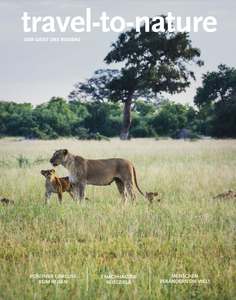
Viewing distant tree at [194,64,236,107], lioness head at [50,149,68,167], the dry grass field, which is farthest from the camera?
distant tree at [194,64,236,107]

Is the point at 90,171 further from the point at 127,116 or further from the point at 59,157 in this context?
the point at 127,116

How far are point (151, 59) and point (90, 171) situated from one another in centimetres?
2318

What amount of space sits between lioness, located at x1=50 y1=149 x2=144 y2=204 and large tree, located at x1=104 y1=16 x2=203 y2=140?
68.2 ft

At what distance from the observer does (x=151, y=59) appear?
27.2 metres

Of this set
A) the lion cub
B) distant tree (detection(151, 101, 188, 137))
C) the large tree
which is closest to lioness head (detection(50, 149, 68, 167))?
the lion cub

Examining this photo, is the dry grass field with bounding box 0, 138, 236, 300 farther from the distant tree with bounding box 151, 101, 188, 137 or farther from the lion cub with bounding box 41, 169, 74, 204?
the distant tree with bounding box 151, 101, 188, 137

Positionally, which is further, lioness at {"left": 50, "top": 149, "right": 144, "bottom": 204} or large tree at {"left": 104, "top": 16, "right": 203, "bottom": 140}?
large tree at {"left": 104, "top": 16, "right": 203, "bottom": 140}

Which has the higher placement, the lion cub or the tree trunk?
the tree trunk

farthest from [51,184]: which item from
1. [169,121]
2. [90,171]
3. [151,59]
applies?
[169,121]

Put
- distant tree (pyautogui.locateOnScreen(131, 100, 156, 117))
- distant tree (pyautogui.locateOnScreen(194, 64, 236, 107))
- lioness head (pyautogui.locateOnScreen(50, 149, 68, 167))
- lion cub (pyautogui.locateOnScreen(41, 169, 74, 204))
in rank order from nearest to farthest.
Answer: lioness head (pyautogui.locateOnScreen(50, 149, 68, 167)), lion cub (pyautogui.locateOnScreen(41, 169, 74, 204)), distant tree (pyautogui.locateOnScreen(194, 64, 236, 107)), distant tree (pyautogui.locateOnScreen(131, 100, 156, 117))

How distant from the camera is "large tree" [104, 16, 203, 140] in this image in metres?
26.5

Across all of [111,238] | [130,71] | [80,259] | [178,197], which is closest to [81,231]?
[111,238]

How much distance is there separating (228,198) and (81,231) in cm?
329

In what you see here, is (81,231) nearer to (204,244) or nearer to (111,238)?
(111,238)
